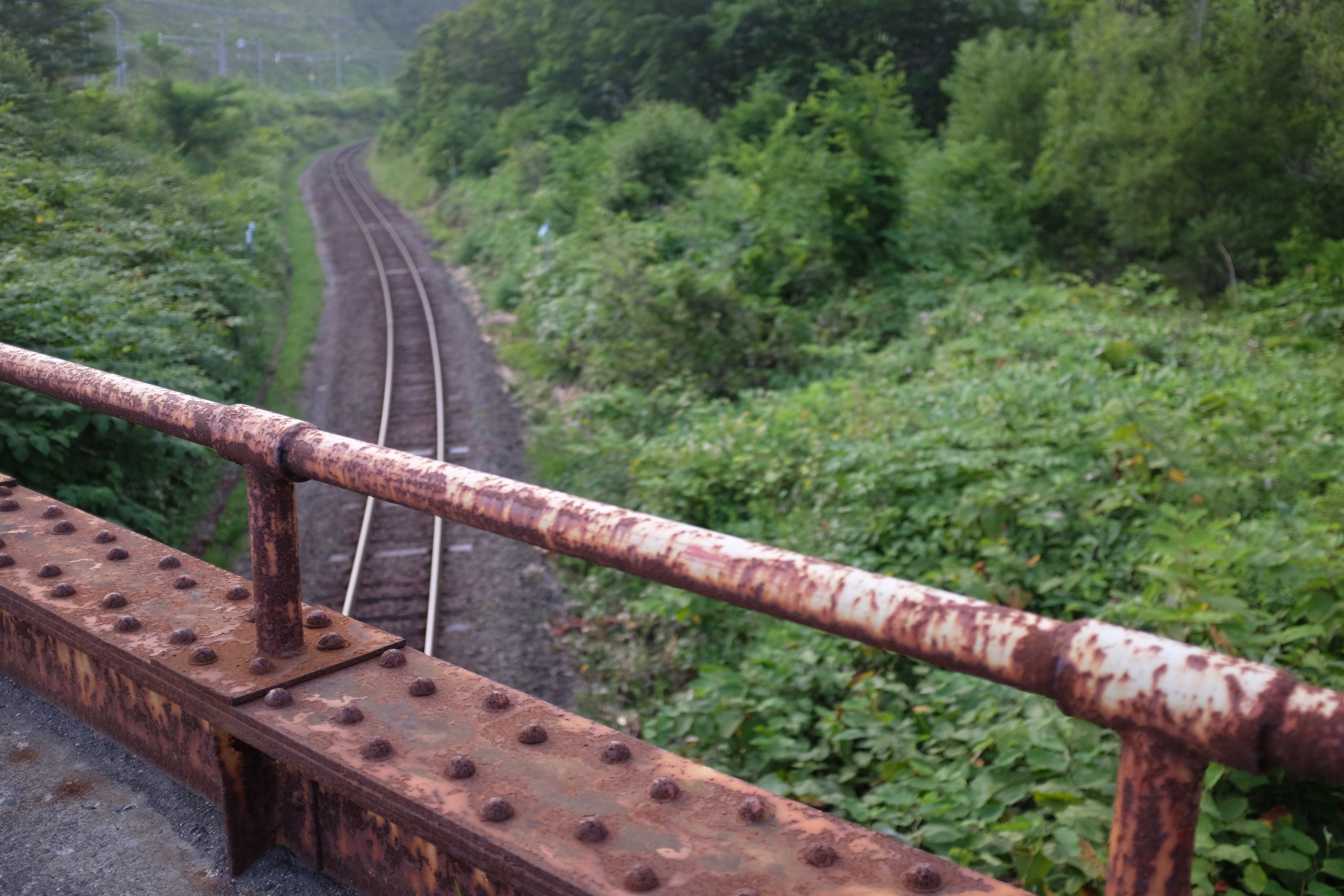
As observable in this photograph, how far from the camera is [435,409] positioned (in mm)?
12609

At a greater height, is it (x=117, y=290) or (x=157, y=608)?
(x=157, y=608)

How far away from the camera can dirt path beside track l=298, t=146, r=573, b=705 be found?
25.0 feet

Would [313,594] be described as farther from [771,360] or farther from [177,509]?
[771,360]

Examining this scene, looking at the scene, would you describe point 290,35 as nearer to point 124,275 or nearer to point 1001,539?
point 124,275

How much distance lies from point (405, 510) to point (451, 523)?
1.06m

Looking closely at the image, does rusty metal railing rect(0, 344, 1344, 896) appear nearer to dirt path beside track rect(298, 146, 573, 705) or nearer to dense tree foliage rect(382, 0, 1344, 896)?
dense tree foliage rect(382, 0, 1344, 896)

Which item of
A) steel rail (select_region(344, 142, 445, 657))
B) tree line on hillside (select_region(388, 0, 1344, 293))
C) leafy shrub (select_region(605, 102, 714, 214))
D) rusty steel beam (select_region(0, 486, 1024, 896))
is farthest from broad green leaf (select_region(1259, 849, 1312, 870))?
leafy shrub (select_region(605, 102, 714, 214))

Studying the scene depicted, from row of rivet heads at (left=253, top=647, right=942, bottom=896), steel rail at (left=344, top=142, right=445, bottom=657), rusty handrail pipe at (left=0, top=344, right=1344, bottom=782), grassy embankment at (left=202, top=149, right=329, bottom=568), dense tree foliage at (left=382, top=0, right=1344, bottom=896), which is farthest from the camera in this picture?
grassy embankment at (left=202, top=149, right=329, bottom=568)

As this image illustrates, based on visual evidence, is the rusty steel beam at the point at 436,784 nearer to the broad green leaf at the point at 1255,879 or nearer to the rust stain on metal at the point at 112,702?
the rust stain on metal at the point at 112,702

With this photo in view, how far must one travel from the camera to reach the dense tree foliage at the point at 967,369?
4383 millimetres

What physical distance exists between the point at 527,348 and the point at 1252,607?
11992 mm

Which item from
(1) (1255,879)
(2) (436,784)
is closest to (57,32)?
(2) (436,784)

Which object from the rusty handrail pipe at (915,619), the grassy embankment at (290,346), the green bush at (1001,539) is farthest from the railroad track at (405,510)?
the rusty handrail pipe at (915,619)

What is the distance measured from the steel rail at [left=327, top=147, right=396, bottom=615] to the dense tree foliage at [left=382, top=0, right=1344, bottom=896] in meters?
1.88
